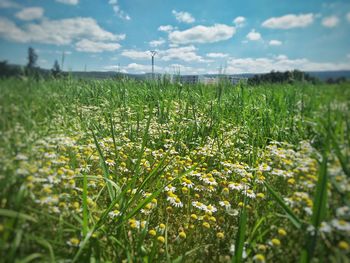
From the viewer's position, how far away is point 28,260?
47.2 inches

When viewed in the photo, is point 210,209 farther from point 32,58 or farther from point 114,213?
point 32,58

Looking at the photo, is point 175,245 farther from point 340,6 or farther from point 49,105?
point 340,6

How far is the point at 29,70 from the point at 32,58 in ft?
0.37

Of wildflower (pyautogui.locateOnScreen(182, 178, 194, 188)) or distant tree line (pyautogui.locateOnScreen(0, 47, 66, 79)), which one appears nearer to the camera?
distant tree line (pyautogui.locateOnScreen(0, 47, 66, 79))

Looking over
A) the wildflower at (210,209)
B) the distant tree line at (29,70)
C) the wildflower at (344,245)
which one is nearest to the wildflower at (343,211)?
the wildflower at (344,245)

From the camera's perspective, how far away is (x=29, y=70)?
5.76 ft

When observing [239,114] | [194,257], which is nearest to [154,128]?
[239,114]

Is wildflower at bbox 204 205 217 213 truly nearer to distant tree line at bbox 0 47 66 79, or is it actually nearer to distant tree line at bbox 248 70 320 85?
distant tree line at bbox 248 70 320 85

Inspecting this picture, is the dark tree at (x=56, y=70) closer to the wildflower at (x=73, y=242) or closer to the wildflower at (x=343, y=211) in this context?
the wildflower at (x=73, y=242)

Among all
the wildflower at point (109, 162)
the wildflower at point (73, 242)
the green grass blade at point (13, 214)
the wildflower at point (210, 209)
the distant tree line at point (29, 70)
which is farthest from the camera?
the wildflower at point (109, 162)

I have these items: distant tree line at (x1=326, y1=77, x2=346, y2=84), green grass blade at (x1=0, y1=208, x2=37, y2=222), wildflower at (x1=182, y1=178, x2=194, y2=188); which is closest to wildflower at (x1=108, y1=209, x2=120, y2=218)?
green grass blade at (x1=0, y1=208, x2=37, y2=222)

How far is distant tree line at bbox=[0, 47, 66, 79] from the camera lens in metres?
1.69

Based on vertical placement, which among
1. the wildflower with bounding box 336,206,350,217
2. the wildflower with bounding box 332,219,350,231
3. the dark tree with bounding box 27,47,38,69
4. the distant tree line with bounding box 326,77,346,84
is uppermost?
the dark tree with bounding box 27,47,38,69

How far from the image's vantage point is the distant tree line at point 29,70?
169 centimetres
